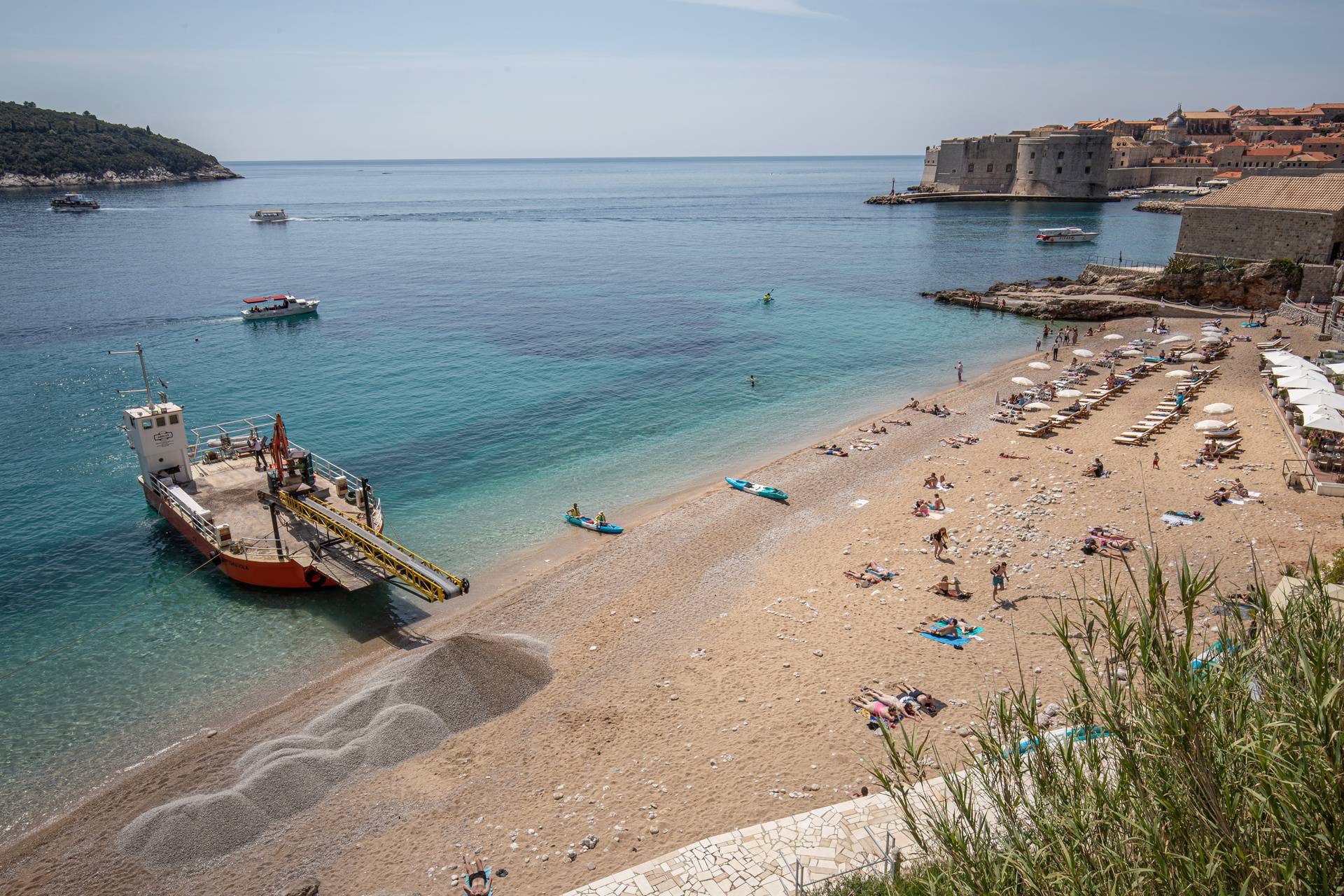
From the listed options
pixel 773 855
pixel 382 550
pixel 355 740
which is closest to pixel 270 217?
pixel 382 550

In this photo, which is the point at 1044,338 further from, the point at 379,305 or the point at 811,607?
the point at 379,305

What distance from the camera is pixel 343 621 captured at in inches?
907

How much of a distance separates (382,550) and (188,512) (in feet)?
30.1

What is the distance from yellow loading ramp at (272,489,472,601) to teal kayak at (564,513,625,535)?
249 inches

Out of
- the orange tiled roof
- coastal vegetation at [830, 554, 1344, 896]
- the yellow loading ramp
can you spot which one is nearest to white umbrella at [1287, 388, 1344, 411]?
coastal vegetation at [830, 554, 1344, 896]

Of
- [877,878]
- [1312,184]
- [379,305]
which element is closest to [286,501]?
[877,878]

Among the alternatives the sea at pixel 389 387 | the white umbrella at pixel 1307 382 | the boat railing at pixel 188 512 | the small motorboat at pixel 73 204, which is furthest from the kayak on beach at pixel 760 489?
the small motorboat at pixel 73 204

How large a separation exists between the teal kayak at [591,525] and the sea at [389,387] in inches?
30.1

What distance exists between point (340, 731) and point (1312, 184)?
222 feet

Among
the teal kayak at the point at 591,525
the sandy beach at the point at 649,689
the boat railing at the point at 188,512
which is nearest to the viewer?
the sandy beach at the point at 649,689

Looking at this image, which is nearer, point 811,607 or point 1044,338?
point 811,607

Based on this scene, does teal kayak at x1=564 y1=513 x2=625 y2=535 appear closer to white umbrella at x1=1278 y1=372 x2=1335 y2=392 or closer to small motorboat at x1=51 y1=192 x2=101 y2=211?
white umbrella at x1=1278 y1=372 x2=1335 y2=392

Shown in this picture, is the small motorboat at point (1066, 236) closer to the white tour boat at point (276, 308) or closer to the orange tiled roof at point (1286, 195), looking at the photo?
the orange tiled roof at point (1286, 195)

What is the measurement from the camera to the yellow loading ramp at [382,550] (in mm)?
21234
